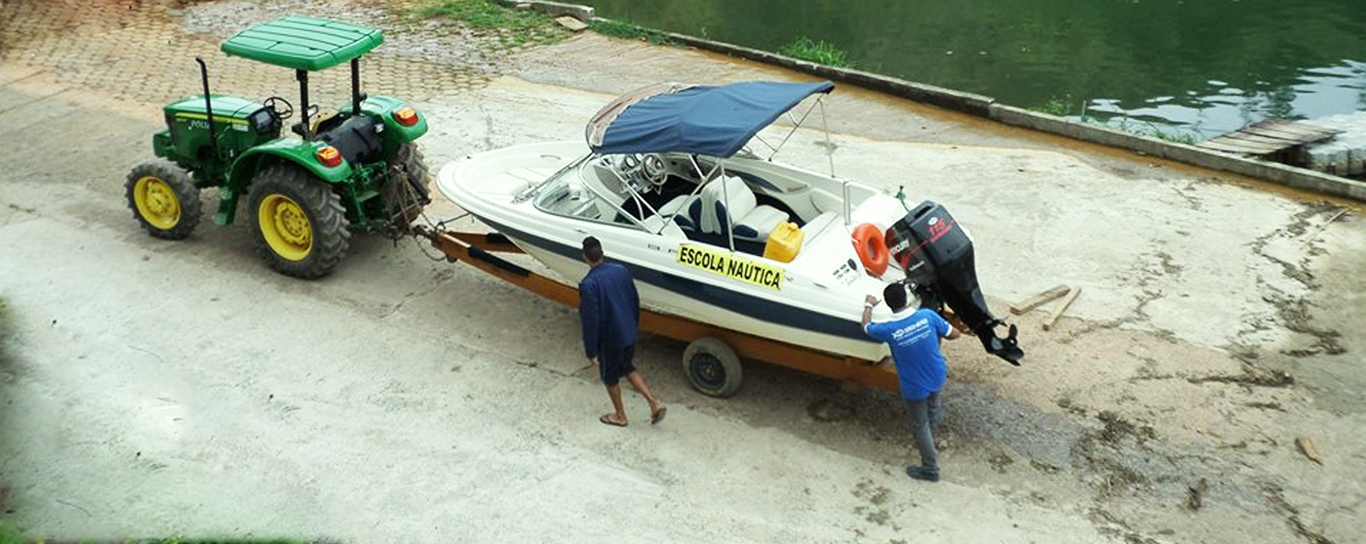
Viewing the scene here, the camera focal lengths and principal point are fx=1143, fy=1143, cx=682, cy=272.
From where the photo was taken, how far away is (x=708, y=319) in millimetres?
7348

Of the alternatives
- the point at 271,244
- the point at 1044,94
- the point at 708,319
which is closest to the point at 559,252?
the point at 708,319

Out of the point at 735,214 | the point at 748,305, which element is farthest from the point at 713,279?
the point at 735,214

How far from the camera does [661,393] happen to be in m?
7.64

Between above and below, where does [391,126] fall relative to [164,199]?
above

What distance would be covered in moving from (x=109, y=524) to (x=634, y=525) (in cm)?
292

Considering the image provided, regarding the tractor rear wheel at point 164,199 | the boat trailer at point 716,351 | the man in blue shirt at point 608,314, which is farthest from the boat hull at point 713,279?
the tractor rear wheel at point 164,199

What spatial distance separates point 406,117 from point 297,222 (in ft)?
3.87

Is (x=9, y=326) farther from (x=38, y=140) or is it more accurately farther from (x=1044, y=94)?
(x=1044, y=94)

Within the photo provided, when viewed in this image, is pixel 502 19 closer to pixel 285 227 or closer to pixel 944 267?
pixel 285 227

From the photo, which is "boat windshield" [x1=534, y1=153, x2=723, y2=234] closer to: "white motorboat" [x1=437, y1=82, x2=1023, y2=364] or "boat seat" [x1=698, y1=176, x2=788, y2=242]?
"white motorboat" [x1=437, y1=82, x2=1023, y2=364]

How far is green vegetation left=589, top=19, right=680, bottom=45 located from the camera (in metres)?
15.6

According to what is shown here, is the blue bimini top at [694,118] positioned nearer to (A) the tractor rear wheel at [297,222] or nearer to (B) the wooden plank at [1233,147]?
(A) the tractor rear wheel at [297,222]

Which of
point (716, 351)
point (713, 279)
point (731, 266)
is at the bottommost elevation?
point (716, 351)

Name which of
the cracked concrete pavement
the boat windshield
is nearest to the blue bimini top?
the boat windshield
